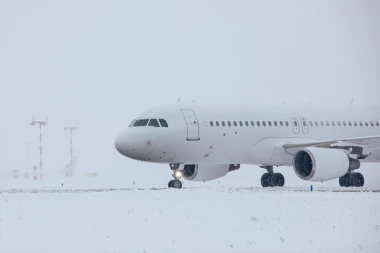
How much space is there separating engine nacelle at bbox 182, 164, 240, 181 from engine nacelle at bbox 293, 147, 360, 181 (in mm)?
4271

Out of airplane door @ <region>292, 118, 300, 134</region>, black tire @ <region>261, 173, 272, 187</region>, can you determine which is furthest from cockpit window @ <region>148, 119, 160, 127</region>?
black tire @ <region>261, 173, 272, 187</region>

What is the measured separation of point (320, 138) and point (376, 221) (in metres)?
19.7

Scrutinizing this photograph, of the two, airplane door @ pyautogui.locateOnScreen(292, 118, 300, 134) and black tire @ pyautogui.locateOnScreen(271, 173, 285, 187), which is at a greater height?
airplane door @ pyautogui.locateOnScreen(292, 118, 300, 134)

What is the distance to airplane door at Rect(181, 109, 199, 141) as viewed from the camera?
38.2 metres

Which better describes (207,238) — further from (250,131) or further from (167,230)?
(250,131)

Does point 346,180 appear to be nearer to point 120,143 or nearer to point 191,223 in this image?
point 120,143

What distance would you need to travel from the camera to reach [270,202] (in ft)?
93.9

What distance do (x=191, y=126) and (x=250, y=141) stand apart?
11.6ft

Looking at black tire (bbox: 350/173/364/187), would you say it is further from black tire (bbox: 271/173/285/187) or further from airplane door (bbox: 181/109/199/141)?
airplane door (bbox: 181/109/199/141)

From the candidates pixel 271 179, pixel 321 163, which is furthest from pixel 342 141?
pixel 271 179

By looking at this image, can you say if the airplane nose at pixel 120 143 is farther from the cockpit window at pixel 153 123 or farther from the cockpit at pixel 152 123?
the cockpit window at pixel 153 123

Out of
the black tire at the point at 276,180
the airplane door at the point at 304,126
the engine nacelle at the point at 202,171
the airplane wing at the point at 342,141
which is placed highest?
the airplane door at the point at 304,126

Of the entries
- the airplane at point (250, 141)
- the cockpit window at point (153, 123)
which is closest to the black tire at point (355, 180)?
the airplane at point (250, 141)

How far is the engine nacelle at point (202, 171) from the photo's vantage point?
133 feet
